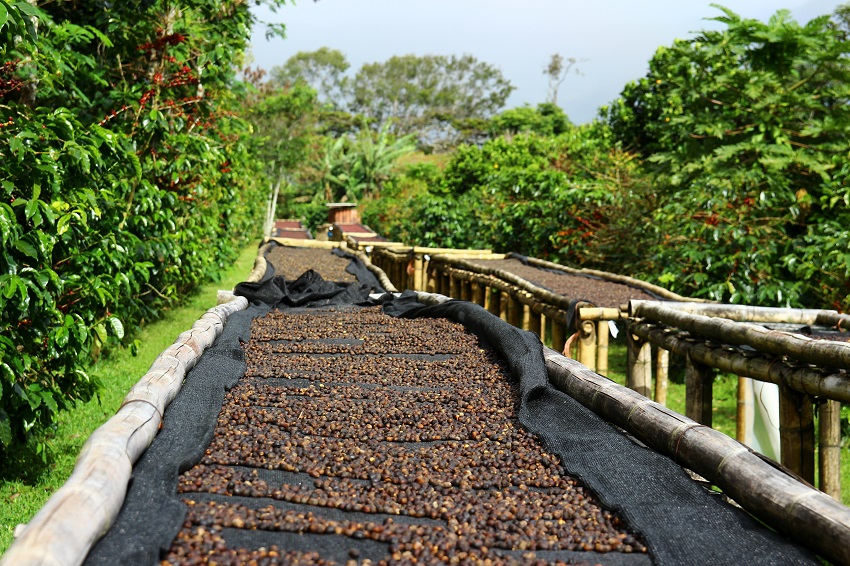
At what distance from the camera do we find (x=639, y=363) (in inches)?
186

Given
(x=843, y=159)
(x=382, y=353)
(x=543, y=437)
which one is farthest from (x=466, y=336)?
(x=843, y=159)

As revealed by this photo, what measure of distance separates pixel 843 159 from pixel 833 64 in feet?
7.63

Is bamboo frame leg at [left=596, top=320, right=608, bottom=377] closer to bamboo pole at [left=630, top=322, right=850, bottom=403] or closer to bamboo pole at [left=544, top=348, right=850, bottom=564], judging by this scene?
bamboo pole at [left=630, top=322, right=850, bottom=403]

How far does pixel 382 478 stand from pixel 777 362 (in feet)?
6.77

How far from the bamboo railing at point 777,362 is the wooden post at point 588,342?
1.16 ft

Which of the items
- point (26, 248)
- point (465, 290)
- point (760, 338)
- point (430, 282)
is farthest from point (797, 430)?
point (430, 282)

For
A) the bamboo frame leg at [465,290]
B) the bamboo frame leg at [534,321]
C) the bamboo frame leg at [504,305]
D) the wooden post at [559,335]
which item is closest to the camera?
the wooden post at [559,335]

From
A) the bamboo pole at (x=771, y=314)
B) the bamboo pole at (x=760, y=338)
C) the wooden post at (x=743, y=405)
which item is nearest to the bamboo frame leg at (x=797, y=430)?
the bamboo pole at (x=760, y=338)

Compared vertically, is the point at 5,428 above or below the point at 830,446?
above

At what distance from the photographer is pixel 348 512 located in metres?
1.78

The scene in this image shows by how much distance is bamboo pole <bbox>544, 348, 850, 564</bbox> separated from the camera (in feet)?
5.03

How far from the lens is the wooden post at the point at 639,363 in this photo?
4688 millimetres

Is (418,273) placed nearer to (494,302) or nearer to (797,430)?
(494,302)

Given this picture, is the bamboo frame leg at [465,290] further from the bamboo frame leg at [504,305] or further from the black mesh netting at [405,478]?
the black mesh netting at [405,478]
